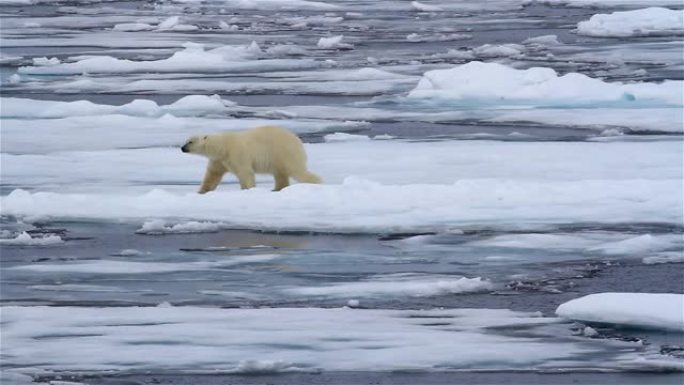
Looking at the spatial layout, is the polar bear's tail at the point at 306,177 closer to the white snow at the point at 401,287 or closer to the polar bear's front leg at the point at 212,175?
the polar bear's front leg at the point at 212,175

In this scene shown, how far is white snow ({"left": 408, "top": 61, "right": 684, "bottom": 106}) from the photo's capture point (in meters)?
12.7

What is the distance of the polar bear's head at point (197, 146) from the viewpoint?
818cm

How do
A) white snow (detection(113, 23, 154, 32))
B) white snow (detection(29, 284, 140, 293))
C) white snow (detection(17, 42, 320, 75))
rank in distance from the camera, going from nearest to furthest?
white snow (detection(29, 284, 140, 293)) → white snow (detection(17, 42, 320, 75)) → white snow (detection(113, 23, 154, 32))

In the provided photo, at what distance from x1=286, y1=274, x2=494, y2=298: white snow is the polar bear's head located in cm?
224

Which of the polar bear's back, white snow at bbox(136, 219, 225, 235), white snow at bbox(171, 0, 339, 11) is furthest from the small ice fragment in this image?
white snow at bbox(171, 0, 339, 11)

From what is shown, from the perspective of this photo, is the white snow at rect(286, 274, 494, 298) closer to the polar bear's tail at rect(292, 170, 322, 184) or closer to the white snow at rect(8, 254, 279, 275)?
the white snow at rect(8, 254, 279, 275)

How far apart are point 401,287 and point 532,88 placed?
24.4ft

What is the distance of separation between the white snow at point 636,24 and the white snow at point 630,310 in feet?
45.3

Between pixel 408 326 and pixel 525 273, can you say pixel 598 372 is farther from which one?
pixel 525 273

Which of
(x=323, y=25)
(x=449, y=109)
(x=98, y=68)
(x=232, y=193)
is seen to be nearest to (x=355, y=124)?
(x=449, y=109)

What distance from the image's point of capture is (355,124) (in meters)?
11.6

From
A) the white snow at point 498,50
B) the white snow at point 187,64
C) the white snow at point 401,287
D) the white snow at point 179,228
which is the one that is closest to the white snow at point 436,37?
the white snow at point 498,50

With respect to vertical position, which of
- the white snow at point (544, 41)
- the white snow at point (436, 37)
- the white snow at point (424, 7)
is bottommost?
the white snow at point (436, 37)

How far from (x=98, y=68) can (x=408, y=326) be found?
11.3 metres
